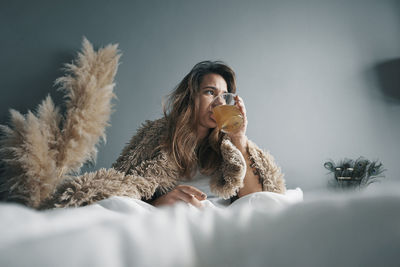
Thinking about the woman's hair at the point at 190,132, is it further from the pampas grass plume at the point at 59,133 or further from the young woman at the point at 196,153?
the pampas grass plume at the point at 59,133

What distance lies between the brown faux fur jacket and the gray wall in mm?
458

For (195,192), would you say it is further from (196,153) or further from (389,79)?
(389,79)

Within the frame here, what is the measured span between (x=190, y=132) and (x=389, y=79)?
72.5 inches

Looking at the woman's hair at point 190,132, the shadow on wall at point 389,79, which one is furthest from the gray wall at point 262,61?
the woman's hair at point 190,132

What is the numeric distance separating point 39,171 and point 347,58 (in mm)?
2191

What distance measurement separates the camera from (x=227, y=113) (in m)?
1.13

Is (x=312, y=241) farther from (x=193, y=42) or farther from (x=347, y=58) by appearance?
(x=347, y=58)

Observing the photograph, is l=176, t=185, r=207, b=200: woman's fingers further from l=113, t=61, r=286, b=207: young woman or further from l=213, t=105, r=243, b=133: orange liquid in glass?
l=213, t=105, r=243, b=133: orange liquid in glass

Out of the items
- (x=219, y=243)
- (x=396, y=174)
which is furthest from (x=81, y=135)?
(x=396, y=174)

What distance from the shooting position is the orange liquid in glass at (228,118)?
1.12 m

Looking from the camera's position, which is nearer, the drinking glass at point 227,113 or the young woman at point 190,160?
the young woman at point 190,160

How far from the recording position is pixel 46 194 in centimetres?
111

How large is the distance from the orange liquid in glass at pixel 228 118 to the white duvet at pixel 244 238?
884 millimetres

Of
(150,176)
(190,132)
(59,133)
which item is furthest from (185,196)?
(59,133)
